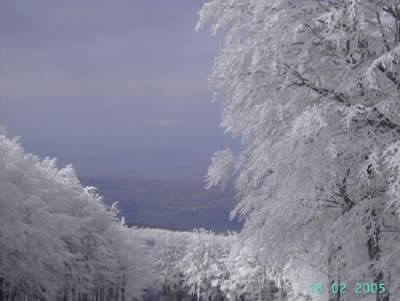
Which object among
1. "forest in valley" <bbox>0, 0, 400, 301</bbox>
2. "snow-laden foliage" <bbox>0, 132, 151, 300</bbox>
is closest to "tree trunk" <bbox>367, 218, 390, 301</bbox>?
"forest in valley" <bbox>0, 0, 400, 301</bbox>

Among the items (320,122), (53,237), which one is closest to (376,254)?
(320,122)

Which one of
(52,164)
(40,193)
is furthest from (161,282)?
Result: (40,193)

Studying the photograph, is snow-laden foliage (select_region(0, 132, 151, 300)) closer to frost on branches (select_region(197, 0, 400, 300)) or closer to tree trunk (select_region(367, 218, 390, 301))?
frost on branches (select_region(197, 0, 400, 300))

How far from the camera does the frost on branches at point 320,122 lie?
26.0 ft

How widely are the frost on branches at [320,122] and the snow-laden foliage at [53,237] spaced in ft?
49.0

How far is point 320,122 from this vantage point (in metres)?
7.27

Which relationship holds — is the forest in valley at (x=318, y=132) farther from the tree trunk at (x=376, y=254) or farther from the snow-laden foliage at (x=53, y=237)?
the snow-laden foliage at (x=53, y=237)

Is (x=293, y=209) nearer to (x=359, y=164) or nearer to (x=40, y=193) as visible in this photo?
(x=359, y=164)

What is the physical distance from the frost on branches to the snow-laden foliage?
1494 cm

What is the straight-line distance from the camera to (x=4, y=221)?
66.3 feet

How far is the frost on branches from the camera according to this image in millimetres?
7914

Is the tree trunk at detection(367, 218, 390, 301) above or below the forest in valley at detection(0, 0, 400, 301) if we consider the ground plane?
below

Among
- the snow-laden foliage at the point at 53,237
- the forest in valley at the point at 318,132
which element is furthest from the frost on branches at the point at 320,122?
the snow-laden foliage at the point at 53,237

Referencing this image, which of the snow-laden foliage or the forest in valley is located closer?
the forest in valley
